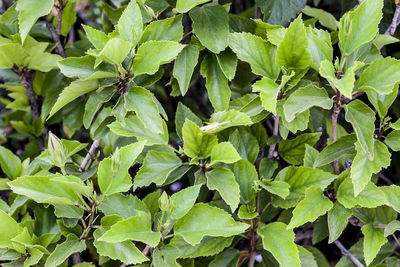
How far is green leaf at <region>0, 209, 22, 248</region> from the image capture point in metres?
0.93

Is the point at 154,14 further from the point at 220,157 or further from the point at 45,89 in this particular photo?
the point at 45,89

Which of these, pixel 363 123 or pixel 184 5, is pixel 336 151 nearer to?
pixel 363 123

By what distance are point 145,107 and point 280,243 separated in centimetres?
41

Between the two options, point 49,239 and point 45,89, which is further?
point 45,89

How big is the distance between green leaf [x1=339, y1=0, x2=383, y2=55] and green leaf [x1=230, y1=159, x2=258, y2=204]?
33 cm

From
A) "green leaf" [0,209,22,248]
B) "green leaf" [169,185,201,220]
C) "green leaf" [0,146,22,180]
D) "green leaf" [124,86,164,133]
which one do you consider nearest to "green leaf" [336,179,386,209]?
"green leaf" [169,185,201,220]

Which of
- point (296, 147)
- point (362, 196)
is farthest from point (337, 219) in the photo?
point (296, 147)

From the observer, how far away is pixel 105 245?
0.88 m

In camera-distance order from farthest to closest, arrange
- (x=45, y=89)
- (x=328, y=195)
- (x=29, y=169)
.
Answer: (x=45, y=89), (x=29, y=169), (x=328, y=195)

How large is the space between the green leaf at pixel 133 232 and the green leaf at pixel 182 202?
56mm

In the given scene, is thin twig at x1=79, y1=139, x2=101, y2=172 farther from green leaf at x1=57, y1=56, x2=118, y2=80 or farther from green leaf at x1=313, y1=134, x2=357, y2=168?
green leaf at x1=313, y1=134, x2=357, y2=168

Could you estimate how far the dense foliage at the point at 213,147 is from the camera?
0.86 meters

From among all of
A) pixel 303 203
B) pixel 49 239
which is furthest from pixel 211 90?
pixel 49 239

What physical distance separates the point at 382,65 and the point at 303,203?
325mm
